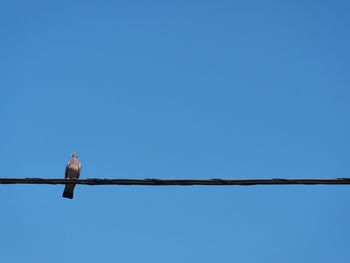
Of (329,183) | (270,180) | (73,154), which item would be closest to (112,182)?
(270,180)

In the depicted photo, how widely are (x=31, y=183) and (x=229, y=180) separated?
73.1 inches

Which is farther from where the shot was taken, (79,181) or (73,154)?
(73,154)

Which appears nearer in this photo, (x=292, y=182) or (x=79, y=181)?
(x=292, y=182)

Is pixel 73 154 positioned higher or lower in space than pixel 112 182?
higher

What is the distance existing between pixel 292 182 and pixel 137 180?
1.41 metres

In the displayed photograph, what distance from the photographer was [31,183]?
19.3ft

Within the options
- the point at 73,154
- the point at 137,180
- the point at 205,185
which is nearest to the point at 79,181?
the point at 137,180

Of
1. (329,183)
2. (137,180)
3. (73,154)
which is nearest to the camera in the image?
(329,183)

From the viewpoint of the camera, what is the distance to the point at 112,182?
584 cm

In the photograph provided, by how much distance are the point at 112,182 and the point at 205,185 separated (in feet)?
2.86

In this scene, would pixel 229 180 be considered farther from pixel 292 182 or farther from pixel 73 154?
pixel 73 154

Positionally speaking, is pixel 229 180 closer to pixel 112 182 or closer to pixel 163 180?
pixel 163 180

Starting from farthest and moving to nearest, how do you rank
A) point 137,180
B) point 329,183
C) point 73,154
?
point 73,154
point 137,180
point 329,183

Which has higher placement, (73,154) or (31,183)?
(73,154)
